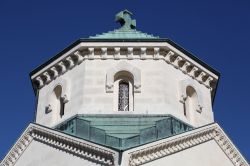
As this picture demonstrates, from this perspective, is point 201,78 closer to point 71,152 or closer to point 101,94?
point 101,94

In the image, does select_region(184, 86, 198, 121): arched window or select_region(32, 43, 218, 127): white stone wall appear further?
select_region(184, 86, 198, 121): arched window

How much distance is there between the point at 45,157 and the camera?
2258 centimetres

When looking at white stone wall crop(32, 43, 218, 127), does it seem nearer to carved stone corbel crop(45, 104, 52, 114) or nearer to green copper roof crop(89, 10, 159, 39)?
carved stone corbel crop(45, 104, 52, 114)

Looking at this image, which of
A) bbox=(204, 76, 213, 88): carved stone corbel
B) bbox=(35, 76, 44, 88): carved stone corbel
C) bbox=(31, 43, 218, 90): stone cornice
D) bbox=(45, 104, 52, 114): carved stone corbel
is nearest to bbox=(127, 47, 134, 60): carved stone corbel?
bbox=(31, 43, 218, 90): stone cornice

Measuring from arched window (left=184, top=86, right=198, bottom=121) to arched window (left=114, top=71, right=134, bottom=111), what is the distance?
276 cm

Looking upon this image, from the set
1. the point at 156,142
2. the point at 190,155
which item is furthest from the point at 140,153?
the point at 190,155

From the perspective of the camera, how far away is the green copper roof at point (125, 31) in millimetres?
26834

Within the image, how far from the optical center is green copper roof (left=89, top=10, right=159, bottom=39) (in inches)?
1056

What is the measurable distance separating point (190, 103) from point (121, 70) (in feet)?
12.4

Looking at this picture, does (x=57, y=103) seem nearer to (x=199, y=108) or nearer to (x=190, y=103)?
(x=190, y=103)

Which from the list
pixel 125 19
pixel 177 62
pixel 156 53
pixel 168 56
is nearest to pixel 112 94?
pixel 156 53

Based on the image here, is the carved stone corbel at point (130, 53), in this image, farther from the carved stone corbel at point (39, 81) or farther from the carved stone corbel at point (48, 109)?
the carved stone corbel at point (39, 81)

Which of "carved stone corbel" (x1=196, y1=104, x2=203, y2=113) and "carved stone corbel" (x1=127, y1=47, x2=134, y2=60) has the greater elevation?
"carved stone corbel" (x1=127, y1=47, x2=134, y2=60)

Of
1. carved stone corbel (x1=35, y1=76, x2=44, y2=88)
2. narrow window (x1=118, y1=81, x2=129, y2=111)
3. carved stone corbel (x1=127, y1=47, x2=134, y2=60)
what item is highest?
carved stone corbel (x1=127, y1=47, x2=134, y2=60)
